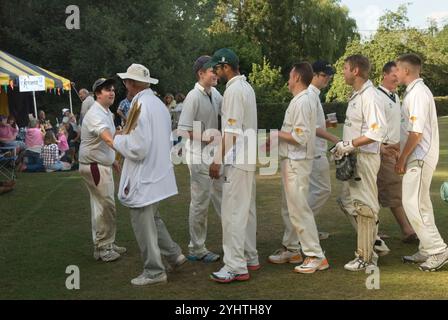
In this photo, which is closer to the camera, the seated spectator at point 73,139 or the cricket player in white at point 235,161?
the cricket player in white at point 235,161

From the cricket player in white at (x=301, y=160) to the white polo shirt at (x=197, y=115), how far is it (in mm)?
936

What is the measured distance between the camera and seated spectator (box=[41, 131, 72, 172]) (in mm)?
15695

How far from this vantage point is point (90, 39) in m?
30.3

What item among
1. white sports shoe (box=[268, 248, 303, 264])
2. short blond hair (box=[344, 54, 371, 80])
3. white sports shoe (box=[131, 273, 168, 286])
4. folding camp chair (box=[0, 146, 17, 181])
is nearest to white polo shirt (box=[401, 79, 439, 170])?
short blond hair (box=[344, 54, 371, 80])

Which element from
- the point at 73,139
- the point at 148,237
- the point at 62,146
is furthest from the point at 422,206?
the point at 73,139

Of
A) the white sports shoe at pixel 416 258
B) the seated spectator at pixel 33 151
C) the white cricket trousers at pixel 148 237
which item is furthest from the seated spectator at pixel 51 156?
the white sports shoe at pixel 416 258

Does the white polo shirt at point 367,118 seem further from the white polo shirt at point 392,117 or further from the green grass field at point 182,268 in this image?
the green grass field at point 182,268

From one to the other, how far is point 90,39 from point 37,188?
18991mm

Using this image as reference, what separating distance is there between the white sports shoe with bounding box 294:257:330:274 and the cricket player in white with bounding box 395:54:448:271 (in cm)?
100

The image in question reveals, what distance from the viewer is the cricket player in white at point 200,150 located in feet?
22.1

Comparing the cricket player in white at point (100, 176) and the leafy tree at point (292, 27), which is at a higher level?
the leafy tree at point (292, 27)

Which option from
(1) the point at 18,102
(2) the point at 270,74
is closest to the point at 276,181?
(1) the point at 18,102

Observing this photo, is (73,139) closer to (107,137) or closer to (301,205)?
(107,137)

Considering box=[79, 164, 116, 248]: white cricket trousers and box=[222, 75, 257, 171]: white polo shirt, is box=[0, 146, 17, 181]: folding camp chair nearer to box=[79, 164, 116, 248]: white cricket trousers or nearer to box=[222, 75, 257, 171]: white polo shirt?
box=[79, 164, 116, 248]: white cricket trousers
